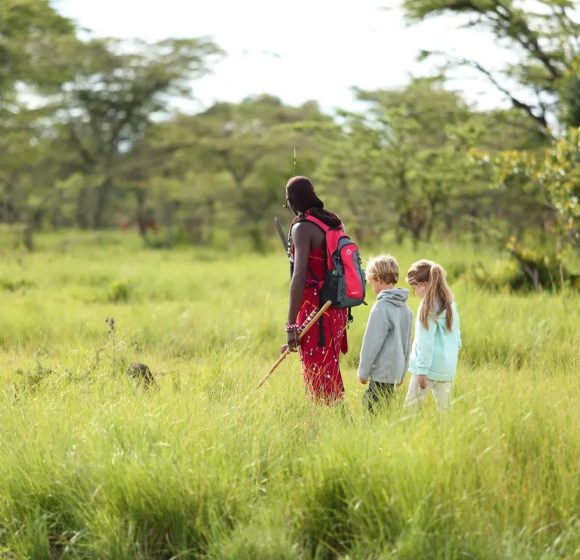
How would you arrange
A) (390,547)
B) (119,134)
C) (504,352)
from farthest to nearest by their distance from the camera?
(119,134) → (504,352) → (390,547)

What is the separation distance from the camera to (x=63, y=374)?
5672 millimetres

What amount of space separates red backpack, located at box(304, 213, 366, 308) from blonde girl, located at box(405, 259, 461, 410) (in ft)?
1.08

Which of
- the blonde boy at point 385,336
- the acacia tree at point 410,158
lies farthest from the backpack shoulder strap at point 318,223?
the acacia tree at point 410,158

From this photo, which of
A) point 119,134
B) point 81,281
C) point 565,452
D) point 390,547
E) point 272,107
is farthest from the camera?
point 272,107

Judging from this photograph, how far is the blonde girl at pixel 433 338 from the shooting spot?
5.04 m

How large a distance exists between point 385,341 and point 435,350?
12.3 inches

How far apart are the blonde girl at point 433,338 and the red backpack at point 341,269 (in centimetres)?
33

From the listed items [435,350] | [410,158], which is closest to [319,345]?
[435,350]

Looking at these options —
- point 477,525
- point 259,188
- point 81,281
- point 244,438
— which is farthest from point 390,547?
point 259,188

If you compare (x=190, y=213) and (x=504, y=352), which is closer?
(x=504, y=352)

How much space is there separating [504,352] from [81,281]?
893 cm

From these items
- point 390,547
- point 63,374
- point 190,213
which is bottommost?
point 190,213

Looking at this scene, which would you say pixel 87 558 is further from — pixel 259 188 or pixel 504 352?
pixel 259 188

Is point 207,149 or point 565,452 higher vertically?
point 565,452
